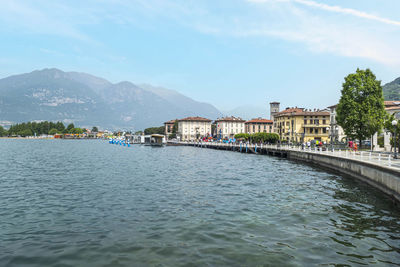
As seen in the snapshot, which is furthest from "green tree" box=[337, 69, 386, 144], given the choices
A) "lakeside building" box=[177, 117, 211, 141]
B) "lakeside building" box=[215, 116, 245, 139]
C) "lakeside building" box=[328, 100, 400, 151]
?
"lakeside building" box=[177, 117, 211, 141]

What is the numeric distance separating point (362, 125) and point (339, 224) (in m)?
39.9

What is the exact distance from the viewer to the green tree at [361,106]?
46781mm

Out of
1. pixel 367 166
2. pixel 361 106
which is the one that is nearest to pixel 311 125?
pixel 361 106

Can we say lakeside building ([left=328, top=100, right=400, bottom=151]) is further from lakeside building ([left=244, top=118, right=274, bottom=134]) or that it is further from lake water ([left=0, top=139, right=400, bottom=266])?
lakeside building ([left=244, top=118, right=274, bottom=134])

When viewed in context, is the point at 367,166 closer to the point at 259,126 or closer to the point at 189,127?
the point at 259,126

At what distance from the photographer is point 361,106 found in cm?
4750

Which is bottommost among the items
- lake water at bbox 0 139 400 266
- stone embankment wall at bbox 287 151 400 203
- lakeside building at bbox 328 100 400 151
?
lake water at bbox 0 139 400 266

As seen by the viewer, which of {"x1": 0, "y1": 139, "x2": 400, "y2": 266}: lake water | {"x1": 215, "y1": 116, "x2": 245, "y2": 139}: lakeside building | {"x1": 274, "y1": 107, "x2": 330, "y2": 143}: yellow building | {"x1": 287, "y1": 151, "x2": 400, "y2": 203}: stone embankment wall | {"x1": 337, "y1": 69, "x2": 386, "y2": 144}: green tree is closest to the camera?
{"x1": 0, "y1": 139, "x2": 400, "y2": 266}: lake water

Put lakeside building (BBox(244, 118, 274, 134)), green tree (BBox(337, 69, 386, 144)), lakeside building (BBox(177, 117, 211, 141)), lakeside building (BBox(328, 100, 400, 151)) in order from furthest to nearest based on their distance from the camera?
lakeside building (BBox(177, 117, 211, 141)), lakeside building (BBox(244, 118, 274, 134)), lakeside building (BBox(328, 100, 400, 151)), green tree (BBox(337, 69, 386, 144))

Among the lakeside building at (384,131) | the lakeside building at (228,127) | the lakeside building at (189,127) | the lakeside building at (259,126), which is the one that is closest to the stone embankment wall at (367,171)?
the lakeside building at (384,131)

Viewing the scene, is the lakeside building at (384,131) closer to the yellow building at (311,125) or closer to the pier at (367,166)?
the yellow building at (311,125)

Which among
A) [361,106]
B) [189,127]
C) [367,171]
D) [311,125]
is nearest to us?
[367,171]

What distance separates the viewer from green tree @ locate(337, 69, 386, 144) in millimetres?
46781

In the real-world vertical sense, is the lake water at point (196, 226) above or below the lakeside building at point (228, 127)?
below
